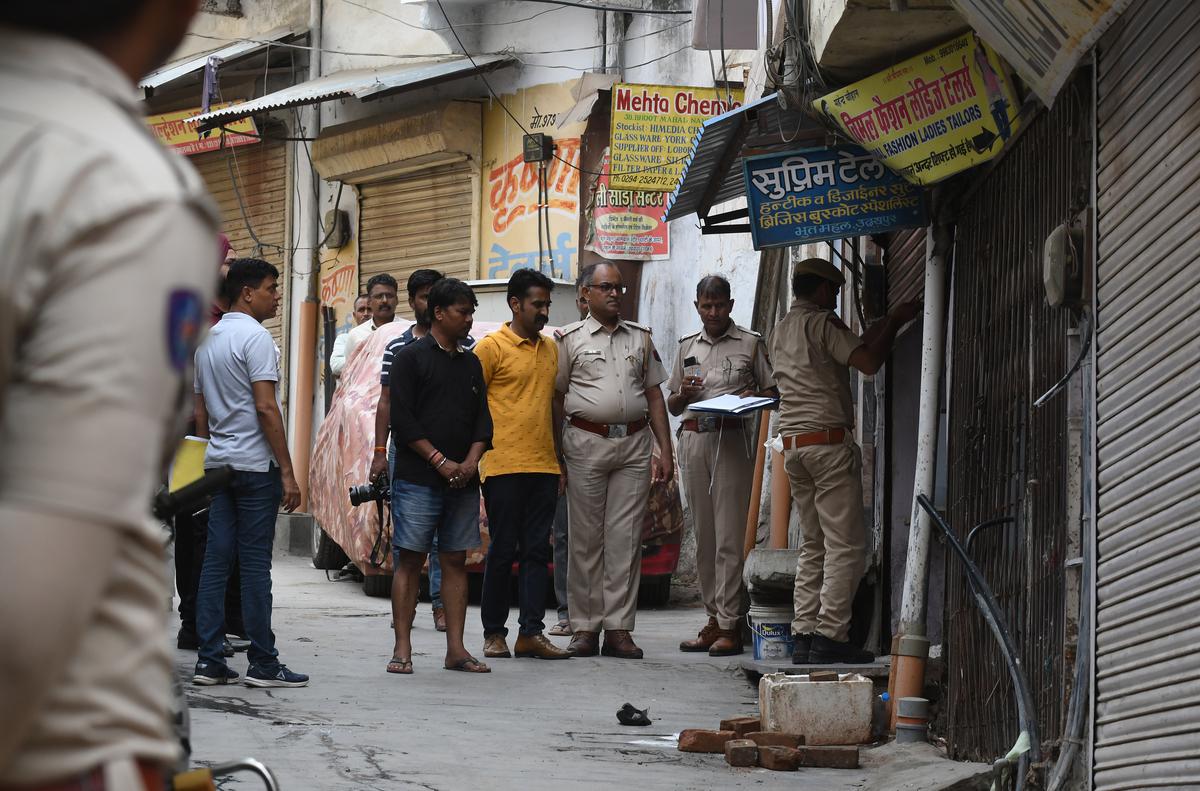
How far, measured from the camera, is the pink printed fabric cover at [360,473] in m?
11.4

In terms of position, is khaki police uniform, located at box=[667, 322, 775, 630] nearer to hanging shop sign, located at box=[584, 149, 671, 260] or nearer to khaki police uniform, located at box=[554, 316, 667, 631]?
khaki police uniform, located at box=[554, 316, 667, 631]

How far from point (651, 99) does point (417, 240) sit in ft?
16.3

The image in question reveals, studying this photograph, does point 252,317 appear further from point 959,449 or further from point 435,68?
point 435,68

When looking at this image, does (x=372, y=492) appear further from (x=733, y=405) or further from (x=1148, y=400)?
(x=1148, y=400)

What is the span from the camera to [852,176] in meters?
7.74

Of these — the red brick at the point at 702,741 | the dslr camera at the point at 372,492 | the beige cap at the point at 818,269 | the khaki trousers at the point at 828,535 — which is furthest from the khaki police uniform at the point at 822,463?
the dslr camera at the point at 372,492

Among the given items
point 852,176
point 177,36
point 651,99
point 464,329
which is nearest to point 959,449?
point 852,176

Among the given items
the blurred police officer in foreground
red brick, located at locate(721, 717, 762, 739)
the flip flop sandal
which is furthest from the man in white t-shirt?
the blurred police officer in foreground

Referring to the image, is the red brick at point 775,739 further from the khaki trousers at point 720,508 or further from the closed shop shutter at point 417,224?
the closed shop shutter at point 417,224

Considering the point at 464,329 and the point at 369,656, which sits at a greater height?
the point at 464,329

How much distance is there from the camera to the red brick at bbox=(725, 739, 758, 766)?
623 cm

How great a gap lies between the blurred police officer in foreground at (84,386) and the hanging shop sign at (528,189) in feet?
48.9

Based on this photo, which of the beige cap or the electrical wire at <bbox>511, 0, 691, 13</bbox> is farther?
the electrical wire at <bbox>511, 0, 691, 13</bbox>

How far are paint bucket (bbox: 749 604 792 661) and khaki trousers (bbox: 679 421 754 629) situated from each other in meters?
0.77
